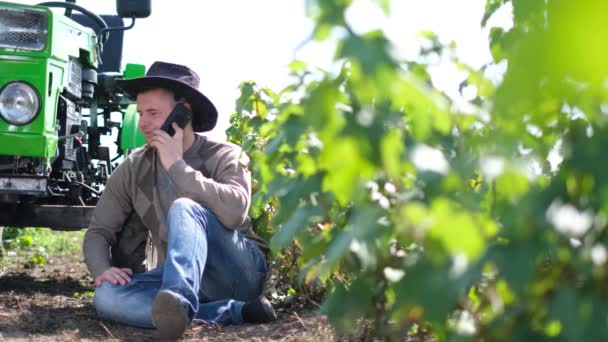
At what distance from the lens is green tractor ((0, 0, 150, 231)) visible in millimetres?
4824

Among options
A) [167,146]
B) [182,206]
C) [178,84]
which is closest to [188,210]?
[182,206]

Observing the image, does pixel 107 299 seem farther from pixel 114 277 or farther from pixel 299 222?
pixel 299 222

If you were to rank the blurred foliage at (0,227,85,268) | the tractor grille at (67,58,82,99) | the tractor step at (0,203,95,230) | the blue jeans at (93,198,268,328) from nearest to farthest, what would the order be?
1. the blue jeans at (93,198,268,328)
2. the tractor step at (0,203,95,230)
3. the tractor grille at (67,58,82,99)
4. the blurred foliage at (0,227,85,268)

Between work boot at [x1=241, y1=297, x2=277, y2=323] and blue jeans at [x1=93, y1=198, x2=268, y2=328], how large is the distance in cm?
3

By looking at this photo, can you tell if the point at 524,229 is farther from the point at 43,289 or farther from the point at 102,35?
the point at 102,35

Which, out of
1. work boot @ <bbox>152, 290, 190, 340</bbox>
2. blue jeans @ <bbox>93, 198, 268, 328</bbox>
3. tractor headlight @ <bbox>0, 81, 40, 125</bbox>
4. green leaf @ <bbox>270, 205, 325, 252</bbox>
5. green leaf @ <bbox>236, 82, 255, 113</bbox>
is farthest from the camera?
tractor headlight @ <bbox>0, 81, 40, 125</bbox>

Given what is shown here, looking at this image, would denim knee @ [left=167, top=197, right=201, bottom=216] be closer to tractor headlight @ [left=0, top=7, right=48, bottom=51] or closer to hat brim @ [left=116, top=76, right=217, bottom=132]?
hat brim @ [left=116, top=76, right=217, bottom=132]

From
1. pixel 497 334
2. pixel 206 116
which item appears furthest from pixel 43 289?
pixel 497 334

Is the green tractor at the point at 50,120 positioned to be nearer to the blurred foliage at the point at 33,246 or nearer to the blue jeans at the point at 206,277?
the blurred foliage at the point at 33,246

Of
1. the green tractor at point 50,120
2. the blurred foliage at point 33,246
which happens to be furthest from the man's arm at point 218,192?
the blurred foliage at point 33,246

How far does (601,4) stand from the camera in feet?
3.10

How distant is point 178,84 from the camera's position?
3.90 metres

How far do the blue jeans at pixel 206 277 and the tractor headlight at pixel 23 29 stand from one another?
1850mm

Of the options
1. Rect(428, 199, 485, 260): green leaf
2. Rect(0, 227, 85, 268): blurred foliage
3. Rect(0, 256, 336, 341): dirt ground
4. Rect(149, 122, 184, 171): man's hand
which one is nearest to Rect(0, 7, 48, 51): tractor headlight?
Rect(0, 256, 336, 341): dirt ground
